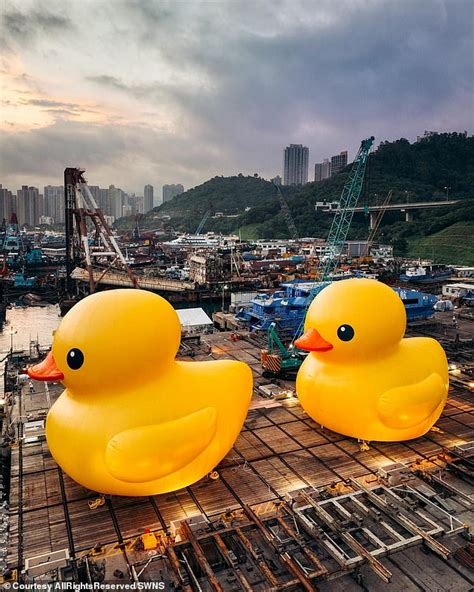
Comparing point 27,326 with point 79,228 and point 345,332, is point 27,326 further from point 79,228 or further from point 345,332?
point 345,332

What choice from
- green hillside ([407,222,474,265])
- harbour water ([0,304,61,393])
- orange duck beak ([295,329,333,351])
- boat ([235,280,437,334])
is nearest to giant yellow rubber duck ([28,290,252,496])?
orange duck beak ([295,329,333,351])

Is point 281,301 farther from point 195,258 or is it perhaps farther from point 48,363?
point 195,258

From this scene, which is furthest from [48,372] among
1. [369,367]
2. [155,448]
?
[369,367]

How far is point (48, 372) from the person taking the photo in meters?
11.3

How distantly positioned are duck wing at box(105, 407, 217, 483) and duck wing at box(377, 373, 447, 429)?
5.56 metres

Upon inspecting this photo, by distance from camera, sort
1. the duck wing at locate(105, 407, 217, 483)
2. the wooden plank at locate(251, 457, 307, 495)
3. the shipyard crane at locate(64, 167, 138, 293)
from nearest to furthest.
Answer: the duck wing at locate(105, 407, 217, 483) → the wooden plank at locate(251, 457, 307, 495) → the shipyard crane at locate(64, 167, 138, 293)

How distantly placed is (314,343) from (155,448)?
5.82m

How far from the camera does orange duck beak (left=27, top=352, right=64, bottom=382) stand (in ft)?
36.7

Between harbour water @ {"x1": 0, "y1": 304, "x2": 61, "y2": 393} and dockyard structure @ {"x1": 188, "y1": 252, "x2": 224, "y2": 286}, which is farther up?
dockyard structure @ {"x1": 188, "y1": 252, "x2": 224, "y2": 286}

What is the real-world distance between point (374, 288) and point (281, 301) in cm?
2018

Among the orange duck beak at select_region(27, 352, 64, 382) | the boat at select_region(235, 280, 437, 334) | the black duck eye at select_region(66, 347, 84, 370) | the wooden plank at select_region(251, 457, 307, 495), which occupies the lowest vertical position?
the wooden plank at select_region(251, 457, 307, 495)

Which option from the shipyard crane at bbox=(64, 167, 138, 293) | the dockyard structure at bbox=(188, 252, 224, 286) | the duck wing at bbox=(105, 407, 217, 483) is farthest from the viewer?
the dockyard structure at bbox=(188, 252, 224, 286)

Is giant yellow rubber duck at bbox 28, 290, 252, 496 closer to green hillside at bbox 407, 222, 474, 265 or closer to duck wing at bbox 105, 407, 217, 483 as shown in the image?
duck wing at bbox 105, 407, 217, 483

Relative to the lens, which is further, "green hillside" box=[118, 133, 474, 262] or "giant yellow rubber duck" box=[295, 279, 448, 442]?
"green hillside" box=[118, 133, 474, 262]
